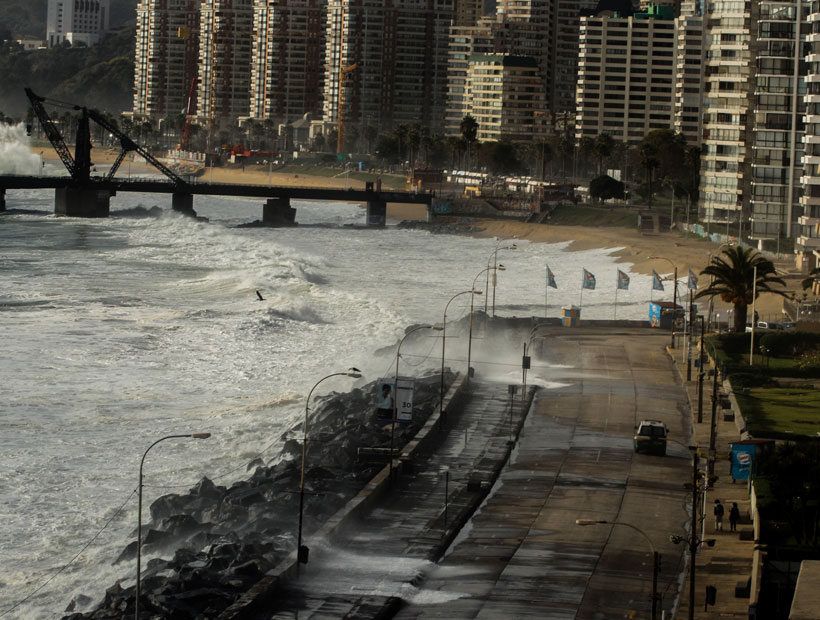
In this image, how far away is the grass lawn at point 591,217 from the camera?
564ft

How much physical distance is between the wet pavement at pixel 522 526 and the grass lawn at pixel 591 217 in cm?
10865

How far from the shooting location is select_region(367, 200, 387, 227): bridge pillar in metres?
188

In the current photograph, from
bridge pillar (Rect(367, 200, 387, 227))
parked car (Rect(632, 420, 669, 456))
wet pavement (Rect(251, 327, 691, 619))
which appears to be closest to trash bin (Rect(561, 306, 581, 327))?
wet pavement (Rect(251, 327, 691, 619))

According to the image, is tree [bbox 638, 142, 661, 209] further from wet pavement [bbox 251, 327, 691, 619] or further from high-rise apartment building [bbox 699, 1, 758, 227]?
wet pavement [bbox 251, 327, 691, 619]

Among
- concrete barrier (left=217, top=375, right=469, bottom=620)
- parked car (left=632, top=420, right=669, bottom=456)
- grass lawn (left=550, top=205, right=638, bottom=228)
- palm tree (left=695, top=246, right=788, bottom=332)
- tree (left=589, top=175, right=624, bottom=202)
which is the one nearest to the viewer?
concrete barrier (left=217, top=375, right=469, bottom=620)

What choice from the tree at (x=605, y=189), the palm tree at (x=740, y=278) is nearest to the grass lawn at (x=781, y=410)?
the palm tree at (x=740, y=278)

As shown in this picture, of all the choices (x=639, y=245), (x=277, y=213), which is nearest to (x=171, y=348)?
(x=639, y=245)

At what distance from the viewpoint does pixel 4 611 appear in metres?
37.8

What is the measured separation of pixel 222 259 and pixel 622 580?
101884 mm

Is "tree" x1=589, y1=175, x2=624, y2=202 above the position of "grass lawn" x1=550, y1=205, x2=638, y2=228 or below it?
above

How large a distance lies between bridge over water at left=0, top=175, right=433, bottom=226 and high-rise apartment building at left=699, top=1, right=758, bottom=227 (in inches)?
1911

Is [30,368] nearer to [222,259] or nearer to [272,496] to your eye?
[272,496]

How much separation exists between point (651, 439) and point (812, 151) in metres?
63.6

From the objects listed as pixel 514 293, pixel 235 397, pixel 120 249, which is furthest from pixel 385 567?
pixel 120 249
